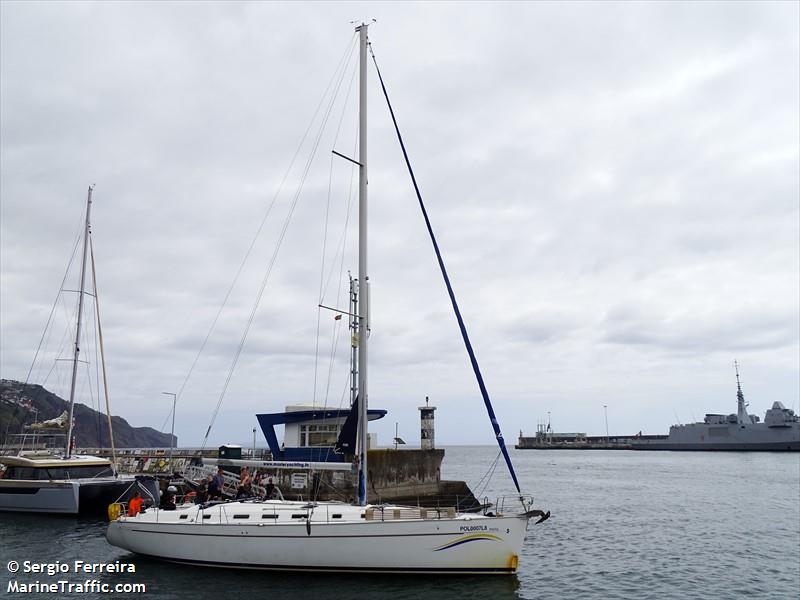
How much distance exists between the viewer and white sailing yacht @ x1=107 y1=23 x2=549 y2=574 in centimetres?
1617

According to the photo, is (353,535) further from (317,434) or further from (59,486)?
(59,486)

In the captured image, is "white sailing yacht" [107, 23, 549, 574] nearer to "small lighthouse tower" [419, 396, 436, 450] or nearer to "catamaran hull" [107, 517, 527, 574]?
"catamaran hull" [107, 517, 527, 574]

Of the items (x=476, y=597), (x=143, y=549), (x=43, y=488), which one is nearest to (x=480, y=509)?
(x=476, y=597)

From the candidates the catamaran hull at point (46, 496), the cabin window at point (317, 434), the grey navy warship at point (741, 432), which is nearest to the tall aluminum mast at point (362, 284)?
the cabin window at point (317, 434)

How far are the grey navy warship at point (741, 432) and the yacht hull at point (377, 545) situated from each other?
118 metres

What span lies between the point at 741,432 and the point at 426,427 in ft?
346

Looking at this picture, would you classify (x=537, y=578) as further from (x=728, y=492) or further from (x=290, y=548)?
(x=728, y=492)

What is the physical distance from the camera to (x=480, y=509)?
1756 centimetres

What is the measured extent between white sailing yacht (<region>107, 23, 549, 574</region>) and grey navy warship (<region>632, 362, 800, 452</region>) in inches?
4620

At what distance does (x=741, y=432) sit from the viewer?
114 meters

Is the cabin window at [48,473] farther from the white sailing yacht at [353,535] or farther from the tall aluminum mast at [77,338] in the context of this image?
the white sailing yacht at [353,535]

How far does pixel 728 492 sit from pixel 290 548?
143 feet

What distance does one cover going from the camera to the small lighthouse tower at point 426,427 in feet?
119

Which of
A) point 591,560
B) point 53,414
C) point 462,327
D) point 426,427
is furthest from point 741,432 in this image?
point 53,414
